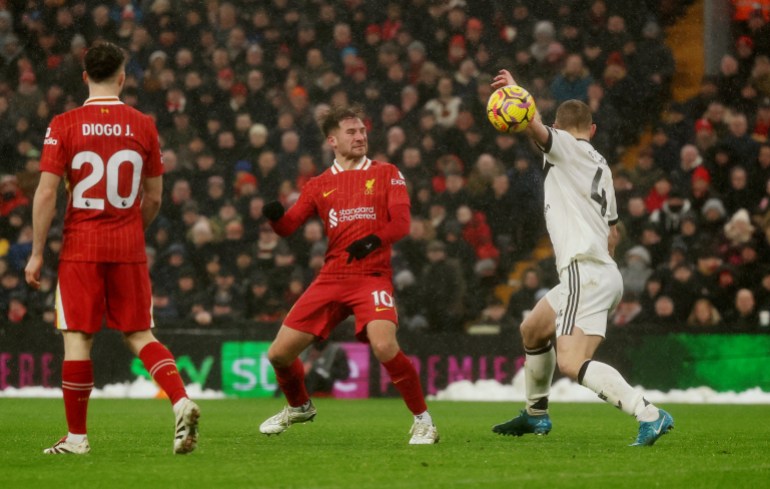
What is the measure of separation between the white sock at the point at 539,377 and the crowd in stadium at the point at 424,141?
21.4 feet

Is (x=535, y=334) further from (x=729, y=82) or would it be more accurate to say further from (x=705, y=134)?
(x=729, y=82)

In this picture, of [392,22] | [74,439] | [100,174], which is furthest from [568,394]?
[100,174]

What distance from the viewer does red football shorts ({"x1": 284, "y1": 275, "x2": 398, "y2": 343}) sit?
27.3ft

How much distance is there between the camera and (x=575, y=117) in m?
8.11

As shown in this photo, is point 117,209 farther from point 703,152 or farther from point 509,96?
point 703,152

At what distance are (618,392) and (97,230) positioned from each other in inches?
113

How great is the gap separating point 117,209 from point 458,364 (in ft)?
28.0

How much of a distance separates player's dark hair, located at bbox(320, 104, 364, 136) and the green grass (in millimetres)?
1933

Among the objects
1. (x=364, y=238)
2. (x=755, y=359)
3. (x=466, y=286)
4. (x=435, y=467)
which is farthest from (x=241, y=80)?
(x=435, y=467)

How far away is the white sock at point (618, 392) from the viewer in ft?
24.5

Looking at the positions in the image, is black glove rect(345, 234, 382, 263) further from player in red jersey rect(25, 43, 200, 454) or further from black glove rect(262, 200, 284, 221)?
player in red jersey rect(25, 43, 200, 454)

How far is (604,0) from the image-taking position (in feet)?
60.5

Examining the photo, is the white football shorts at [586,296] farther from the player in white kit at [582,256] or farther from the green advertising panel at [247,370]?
the green advertising panel at [247,370]

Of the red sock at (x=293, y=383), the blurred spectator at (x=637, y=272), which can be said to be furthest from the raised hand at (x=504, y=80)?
the blurred spectator at (x=637, y=272)
